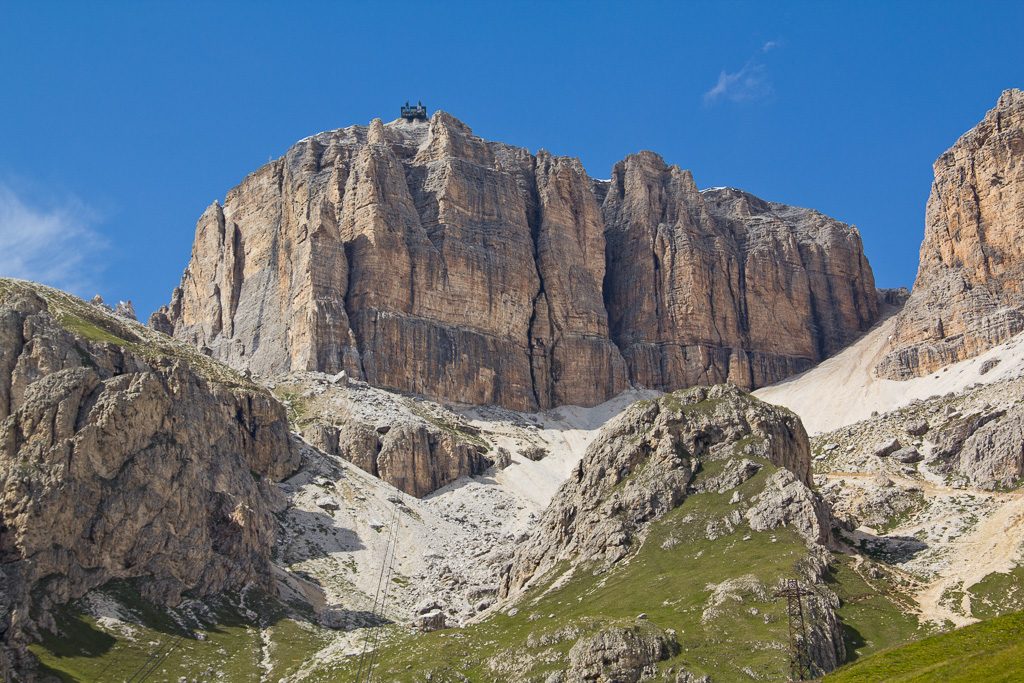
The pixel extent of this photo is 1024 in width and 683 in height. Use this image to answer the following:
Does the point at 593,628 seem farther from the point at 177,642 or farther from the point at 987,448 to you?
the point at 987,448

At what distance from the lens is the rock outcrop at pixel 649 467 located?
13938 cm

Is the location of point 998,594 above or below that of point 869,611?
above

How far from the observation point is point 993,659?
70000 millimetres

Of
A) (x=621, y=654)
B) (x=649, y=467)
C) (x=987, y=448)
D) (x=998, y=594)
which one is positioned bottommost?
(x=621, y=654)

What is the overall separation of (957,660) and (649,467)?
241ft

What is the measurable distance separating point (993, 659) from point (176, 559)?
104 m

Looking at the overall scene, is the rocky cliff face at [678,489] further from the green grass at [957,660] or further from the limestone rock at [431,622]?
the green grass at [957,660]

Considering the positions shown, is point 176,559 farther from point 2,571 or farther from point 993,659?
point 993,659

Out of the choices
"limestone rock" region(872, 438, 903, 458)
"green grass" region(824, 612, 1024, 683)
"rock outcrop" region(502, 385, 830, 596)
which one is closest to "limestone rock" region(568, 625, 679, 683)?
"green grass" region(824, 612, 1024, 683)

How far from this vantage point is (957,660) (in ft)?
238

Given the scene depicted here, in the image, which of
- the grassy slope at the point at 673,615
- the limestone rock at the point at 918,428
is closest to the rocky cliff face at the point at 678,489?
the grassy slope at the point at 673,615

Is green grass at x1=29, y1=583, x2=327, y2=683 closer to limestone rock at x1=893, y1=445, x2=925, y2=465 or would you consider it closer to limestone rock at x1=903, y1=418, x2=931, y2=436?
limestone rock at x1=893, y1=445, x2=925, y2=465

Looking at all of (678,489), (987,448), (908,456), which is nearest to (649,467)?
(678,489)

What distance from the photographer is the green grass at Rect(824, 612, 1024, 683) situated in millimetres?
68562
